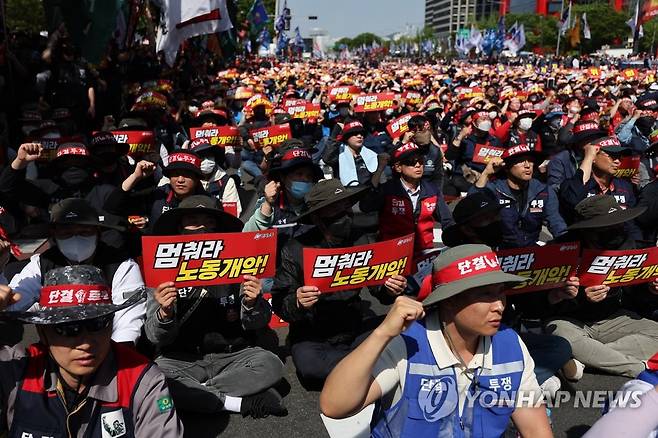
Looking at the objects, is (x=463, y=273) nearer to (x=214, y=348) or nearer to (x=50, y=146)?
(x=214, y=348)

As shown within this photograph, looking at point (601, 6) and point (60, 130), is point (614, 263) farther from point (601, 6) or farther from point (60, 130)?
point (601, 6)

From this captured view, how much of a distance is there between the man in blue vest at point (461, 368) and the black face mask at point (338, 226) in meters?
1.69

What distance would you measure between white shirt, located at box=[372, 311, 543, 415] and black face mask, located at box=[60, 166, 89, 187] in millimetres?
4284

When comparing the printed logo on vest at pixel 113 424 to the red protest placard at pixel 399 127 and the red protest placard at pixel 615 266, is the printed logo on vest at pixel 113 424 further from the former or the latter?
the red protest placard at pixel 399 127

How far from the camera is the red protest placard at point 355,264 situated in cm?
399

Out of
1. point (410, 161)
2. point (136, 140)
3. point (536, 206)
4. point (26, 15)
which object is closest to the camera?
point (536, 206)

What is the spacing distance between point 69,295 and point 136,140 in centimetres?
517

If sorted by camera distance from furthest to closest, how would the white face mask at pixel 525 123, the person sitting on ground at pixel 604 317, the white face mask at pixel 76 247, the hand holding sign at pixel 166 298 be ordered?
the white face mask at pixel 525 123, the person sitting on ground at pixel 604 317, the white face mask at pixel 76 247, the hand holding sign at pixel 166 298

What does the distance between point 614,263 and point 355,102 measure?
7.34 meters

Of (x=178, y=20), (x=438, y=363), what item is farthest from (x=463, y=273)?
(x=178, y=20)

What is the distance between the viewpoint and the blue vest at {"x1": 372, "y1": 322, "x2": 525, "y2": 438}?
8.48ft

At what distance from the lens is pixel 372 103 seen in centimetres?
1083

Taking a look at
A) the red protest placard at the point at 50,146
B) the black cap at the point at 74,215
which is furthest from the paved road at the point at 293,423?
the red protest placard at the point at 50,146

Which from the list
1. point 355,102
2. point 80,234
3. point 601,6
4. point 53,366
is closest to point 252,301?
point 80,234
